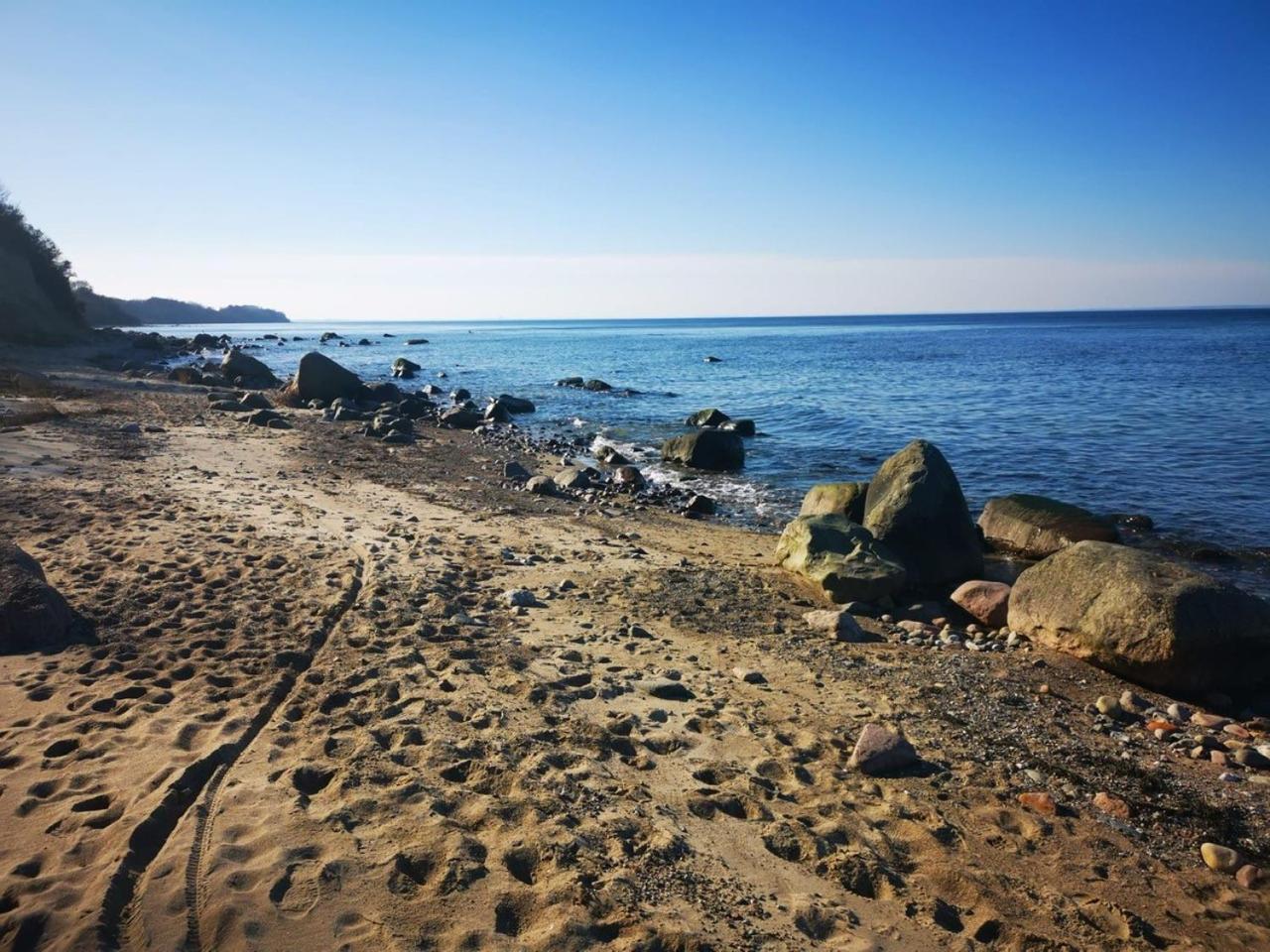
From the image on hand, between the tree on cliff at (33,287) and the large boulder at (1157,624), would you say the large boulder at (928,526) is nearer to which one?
the large boulder at (1157,624)

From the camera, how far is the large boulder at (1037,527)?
35.0ft

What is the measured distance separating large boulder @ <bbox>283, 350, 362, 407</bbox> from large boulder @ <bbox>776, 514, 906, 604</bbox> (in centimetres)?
2076

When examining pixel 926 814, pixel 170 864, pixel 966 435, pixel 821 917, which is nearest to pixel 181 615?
pixel 170 864

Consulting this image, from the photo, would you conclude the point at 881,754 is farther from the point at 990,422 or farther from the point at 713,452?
the point at 990,422

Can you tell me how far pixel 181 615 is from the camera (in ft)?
Answer: 21.5

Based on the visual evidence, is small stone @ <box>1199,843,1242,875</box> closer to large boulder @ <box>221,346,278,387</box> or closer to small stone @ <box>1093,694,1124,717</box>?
small stone @ <box>1093,694,1124,717</box>

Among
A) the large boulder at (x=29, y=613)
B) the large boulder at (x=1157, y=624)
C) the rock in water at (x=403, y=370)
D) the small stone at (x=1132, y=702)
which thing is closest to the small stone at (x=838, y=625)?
the large boulder at (x=1157, y=624)

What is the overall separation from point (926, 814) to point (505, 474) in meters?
12.0

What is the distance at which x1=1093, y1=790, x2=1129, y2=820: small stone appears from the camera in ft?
14.9

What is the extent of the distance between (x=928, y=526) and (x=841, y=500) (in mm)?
1995

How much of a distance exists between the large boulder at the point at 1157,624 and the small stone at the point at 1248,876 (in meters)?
2.58

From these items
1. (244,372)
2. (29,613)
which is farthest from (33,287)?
(29,613)

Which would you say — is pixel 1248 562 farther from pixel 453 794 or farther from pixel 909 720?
pixel 453 794

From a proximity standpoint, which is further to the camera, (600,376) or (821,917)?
(600,376)
